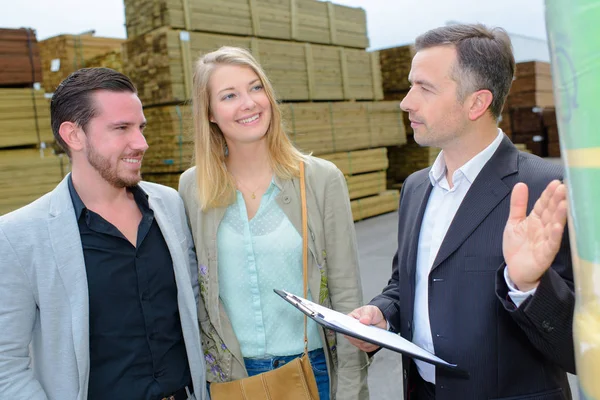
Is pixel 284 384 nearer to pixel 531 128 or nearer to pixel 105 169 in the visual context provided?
pixel 105 169

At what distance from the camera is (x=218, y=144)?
7.49ft

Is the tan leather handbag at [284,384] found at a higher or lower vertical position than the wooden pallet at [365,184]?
lower

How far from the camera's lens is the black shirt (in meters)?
1.76

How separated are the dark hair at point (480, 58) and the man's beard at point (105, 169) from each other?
125cm

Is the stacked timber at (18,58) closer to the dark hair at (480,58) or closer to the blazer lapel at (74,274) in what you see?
the blazer lapel at (74,274)

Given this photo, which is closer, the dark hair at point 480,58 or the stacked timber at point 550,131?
the dark hair at point 480,58

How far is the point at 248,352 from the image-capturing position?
2.01 metres

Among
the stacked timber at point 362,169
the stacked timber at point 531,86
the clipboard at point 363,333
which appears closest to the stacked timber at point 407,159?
the stacked timber at point 362,169

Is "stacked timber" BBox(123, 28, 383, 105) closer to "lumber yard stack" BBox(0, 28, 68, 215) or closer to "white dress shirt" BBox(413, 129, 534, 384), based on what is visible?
"lumber yard stack" BBox(0, 28, 68, 215)

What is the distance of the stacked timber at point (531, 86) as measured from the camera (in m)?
15.9

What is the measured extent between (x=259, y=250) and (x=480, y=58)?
1073 millimetres

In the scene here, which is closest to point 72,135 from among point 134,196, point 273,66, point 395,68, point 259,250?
point 134,196

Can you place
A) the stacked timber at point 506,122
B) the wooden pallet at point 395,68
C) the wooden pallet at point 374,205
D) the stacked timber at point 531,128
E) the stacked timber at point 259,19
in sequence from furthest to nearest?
the stacked timber at point 506,122 → the stacked timber at point 531,128 → the wooden pallet at point 395,68 → the wooden pallet at point 374,205 → the stacked timber at point 259,19

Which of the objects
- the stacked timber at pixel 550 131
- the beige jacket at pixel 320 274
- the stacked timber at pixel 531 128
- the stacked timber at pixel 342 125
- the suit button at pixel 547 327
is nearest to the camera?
the suit button at pixel 547 327
